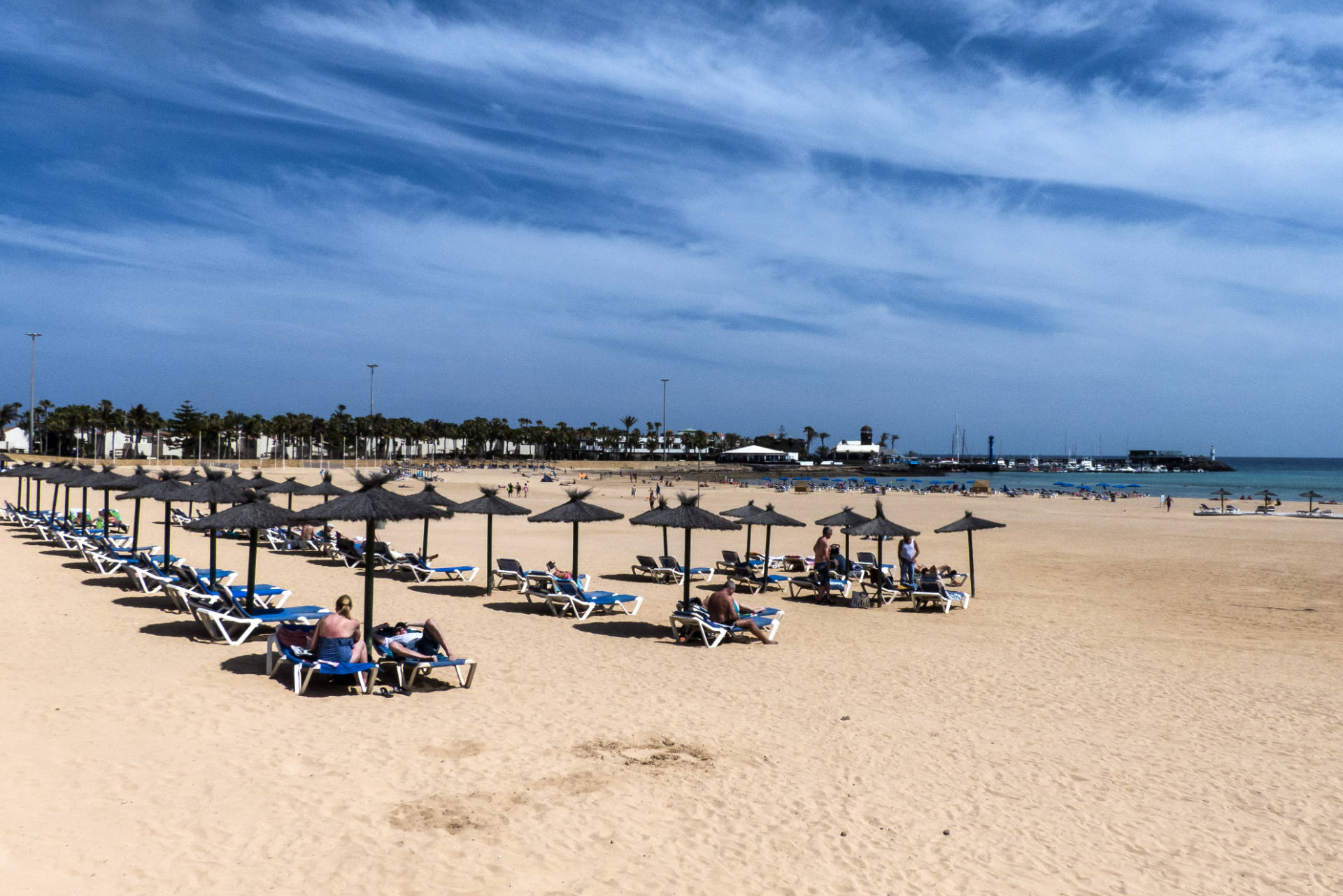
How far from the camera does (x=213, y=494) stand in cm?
1236

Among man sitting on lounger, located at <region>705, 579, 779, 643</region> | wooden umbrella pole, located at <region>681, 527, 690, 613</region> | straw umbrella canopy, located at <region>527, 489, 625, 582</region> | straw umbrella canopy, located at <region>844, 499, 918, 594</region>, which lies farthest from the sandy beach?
straw umbrella canopy, located at <region>844, 499, 918, 594</region>

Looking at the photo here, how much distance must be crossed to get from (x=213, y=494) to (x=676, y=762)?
8945mm

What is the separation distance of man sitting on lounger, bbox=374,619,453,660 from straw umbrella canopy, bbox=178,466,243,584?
3.97 m

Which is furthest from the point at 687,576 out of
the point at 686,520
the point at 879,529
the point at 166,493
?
the point at 166,493

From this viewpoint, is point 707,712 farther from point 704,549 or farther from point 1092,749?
point 704,549

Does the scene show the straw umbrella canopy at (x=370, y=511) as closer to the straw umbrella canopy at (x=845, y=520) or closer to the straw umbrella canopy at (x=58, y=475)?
the straw umbrella canopy at (x=845, y=520)

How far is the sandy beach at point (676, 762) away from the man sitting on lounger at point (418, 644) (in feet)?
1.51

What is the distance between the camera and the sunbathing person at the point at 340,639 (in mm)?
8617

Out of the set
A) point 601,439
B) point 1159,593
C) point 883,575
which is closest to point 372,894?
point 883,575

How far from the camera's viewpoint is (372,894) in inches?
186

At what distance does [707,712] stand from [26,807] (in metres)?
5.53

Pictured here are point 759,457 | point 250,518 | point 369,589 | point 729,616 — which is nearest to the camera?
point 369,589

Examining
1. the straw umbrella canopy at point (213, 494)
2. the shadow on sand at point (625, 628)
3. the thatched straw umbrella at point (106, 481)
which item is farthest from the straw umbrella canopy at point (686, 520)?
the thatched straw umbrella at point (106, 481)

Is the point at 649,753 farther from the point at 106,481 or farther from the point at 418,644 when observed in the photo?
the point at 106,481
